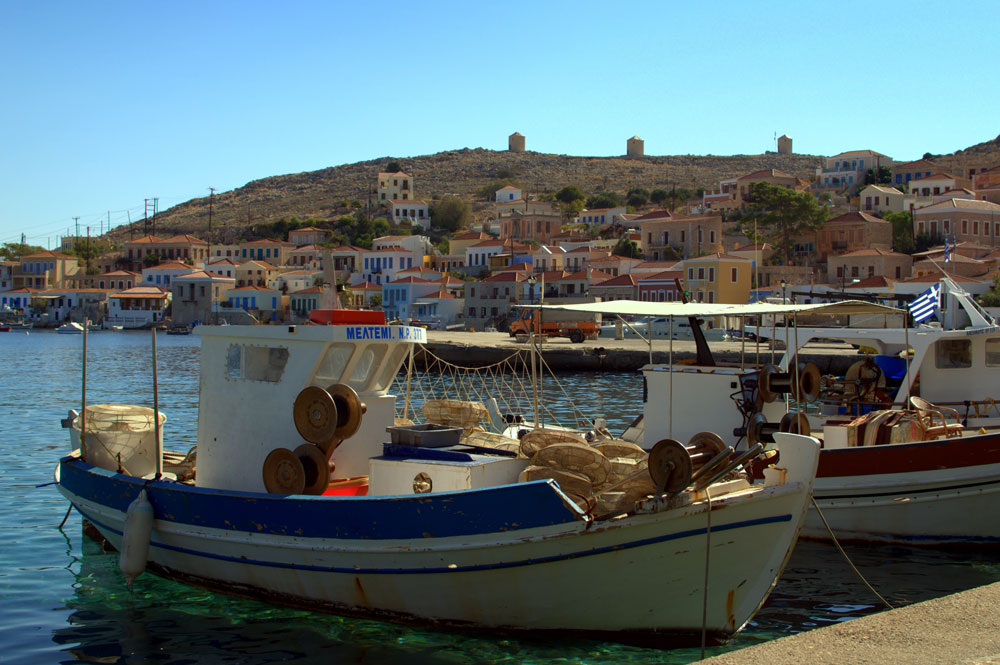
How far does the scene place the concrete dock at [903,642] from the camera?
5297 millimetres

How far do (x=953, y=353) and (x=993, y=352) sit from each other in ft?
2.00

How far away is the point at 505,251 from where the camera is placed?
9450 cm

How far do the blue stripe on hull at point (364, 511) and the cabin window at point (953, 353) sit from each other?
9483 millimetres

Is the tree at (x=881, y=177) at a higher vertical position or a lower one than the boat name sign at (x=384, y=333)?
higher

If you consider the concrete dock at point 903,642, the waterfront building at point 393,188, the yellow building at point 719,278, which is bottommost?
the concrete dock at point 903,642

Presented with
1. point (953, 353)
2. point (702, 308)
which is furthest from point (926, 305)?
point (702, 308)

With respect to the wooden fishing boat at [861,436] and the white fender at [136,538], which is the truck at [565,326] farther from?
the white fender at [136,538]

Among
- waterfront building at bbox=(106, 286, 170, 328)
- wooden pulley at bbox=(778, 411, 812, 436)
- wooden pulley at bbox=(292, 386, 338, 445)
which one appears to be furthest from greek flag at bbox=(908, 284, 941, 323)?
waterfront building at bbox=(106, 286, 170, 328)

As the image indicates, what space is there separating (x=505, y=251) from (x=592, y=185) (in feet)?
238

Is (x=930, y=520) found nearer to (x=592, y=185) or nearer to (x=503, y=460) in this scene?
(x=503, y=460)

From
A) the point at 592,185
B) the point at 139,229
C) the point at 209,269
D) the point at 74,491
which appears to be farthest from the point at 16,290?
the point at 74,491

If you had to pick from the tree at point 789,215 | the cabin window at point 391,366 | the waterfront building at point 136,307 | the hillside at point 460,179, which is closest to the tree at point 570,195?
the hillside at point 460,179

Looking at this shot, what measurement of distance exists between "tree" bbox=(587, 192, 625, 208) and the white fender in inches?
4839

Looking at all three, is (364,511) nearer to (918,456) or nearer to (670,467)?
(670,467)
